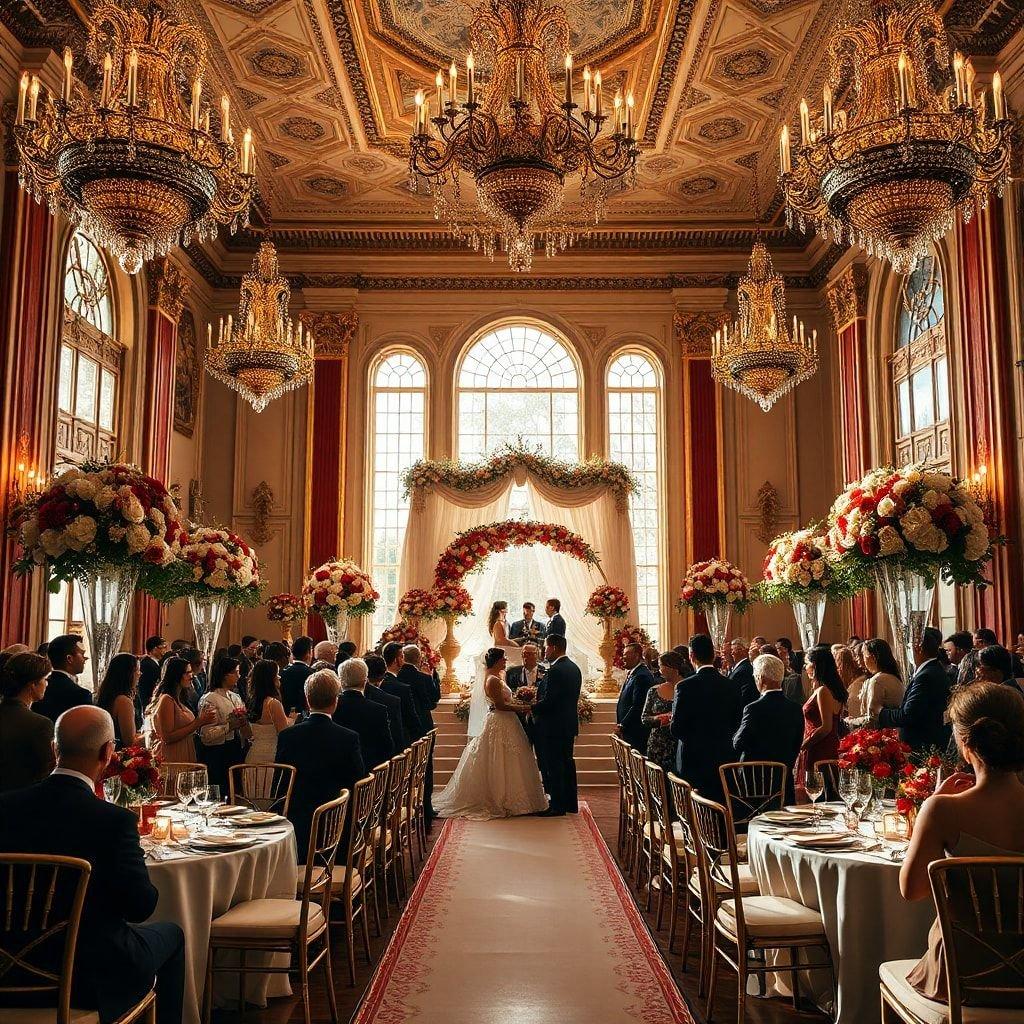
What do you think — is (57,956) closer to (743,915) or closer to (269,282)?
(743,915)

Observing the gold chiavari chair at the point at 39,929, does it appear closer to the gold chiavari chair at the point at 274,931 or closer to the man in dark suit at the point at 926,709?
the gold chiavari chair at the point at 274,931

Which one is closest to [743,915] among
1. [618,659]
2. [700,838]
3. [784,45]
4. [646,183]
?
[700,838]

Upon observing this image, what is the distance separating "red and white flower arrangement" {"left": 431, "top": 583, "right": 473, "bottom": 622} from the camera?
14.1 meters

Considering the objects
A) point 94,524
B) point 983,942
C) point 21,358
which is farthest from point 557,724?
point 983,942

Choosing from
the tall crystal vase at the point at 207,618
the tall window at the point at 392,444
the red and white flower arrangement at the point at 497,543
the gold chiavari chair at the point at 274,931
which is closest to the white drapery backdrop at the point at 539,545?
the red and white flower arrangement at the point at 497,543

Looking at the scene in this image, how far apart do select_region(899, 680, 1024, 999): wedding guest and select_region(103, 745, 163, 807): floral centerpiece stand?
10.1ft

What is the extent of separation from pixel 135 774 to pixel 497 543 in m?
10.5

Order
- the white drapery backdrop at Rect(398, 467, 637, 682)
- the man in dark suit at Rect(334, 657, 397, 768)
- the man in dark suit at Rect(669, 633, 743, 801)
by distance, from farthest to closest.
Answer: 1. the white drapery backdrop at Rect(398, 467, 637, 682)
2. the man in dark suit at Rect(334, 657, 397, 768)
3. the man in dark suit at Rect(669, 633, 743, 801)

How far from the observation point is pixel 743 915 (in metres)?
4.40

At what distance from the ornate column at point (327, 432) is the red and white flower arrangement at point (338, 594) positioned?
282 cm

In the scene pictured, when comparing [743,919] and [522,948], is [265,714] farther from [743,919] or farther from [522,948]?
[743,919]

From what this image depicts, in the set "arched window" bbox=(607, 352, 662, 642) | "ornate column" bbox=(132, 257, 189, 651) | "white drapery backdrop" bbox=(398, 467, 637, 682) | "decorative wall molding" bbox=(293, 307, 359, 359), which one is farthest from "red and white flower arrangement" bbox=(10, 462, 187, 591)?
"arched window" bbox=(607, 352, 662, 642)

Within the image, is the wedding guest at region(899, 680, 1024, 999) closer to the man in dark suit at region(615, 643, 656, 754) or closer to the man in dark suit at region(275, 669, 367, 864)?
the man in dark suit at region(275, 669, 367, 864)

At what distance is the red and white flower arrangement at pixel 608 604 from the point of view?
1428cm
